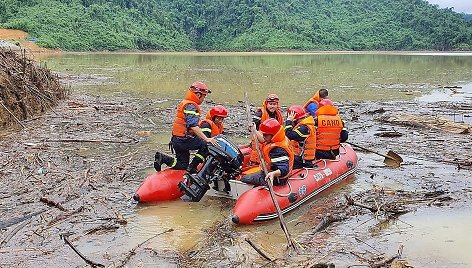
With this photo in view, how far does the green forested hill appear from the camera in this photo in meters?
77.6

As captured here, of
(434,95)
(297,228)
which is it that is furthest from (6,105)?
(434,95)

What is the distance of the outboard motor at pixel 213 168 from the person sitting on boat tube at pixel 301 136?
1208 mm

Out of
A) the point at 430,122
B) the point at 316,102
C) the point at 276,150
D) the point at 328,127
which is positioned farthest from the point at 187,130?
the point at 430,122

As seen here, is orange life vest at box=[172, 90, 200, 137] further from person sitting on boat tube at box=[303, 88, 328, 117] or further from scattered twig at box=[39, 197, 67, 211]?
person sitting on boat tube at box=[303, 88, 328, 117]

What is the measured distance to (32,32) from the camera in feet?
225

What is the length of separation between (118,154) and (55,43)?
209 feet

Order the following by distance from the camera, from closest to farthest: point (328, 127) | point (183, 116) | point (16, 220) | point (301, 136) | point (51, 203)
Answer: point (16, 220) < point (51, 203) < point (183, 116) < point (301, 136) < point (328, 127)

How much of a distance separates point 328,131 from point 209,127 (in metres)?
2.32

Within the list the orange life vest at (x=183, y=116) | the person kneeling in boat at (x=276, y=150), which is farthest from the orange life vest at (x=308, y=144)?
the orange life vest at (x=183, y=116)

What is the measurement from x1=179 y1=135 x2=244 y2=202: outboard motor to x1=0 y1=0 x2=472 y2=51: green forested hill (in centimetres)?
6452

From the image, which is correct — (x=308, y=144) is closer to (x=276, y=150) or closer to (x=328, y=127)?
(x=328, y=127)

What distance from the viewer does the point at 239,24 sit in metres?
107

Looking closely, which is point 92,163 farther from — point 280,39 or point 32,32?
point 280,39

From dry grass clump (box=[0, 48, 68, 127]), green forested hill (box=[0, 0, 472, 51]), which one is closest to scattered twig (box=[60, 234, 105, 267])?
dry grass clump (box=[0, 48, 68, 127])
